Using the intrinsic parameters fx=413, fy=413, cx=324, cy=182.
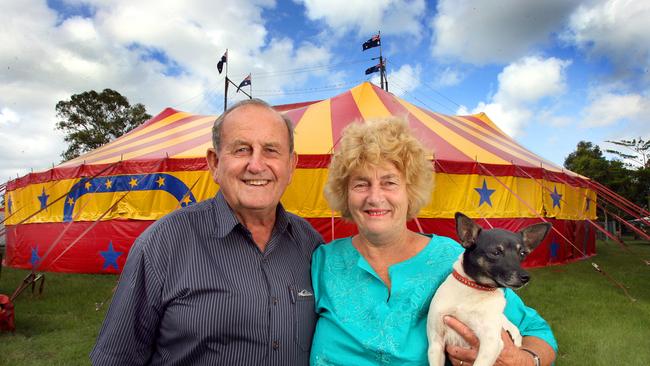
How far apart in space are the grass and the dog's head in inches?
101

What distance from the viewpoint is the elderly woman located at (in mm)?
1590

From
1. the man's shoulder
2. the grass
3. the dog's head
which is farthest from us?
the grass

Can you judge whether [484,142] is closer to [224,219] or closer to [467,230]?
[467,230]

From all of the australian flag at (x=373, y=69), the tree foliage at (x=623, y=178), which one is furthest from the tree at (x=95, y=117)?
the tree foliage at (x=623, y=178)

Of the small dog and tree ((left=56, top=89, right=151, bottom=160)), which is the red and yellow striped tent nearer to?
the small dog

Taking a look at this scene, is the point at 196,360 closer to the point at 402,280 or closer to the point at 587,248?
the point at 402,280

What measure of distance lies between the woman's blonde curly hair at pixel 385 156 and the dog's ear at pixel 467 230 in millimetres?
307

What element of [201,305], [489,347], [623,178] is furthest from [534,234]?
[623,178]

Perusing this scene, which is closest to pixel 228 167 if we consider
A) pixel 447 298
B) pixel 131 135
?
pixel 447 298

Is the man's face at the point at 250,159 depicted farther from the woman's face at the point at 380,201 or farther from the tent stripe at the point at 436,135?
the tent stripe at the point at 436,135

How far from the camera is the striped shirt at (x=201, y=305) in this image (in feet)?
4.87

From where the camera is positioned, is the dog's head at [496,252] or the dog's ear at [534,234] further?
the dog's ear at [534,234]

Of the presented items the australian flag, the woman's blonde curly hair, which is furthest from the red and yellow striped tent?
the australian flag

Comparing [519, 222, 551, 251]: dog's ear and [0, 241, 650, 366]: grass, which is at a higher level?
[519, 222, 551, 251]: dog's ear
